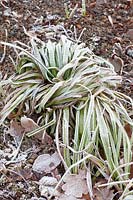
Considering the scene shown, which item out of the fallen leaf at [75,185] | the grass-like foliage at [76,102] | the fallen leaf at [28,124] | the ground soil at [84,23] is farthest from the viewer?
the ground soil at [84,23]

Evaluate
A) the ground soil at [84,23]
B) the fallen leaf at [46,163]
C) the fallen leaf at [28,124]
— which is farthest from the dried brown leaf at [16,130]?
the ground soil at [84,23]

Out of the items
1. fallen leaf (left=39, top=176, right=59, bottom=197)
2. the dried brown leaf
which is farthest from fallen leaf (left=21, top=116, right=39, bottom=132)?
fallen leaf (left=39, top=176, right=59, bottom=197)

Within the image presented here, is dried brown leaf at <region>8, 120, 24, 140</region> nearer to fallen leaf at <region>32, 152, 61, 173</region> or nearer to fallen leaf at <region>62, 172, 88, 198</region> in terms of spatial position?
fallen leaf at <region>32, 152, 61, 173</region>

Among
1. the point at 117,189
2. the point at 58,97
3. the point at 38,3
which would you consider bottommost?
the point at 117,189

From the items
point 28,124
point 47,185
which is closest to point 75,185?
point 47,185

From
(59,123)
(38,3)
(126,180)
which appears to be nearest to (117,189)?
(126,180)

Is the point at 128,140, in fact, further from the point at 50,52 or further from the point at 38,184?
the point at 50,52

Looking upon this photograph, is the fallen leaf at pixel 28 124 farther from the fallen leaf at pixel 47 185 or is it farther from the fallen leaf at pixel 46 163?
the fallen leaf at pixel 47 185
